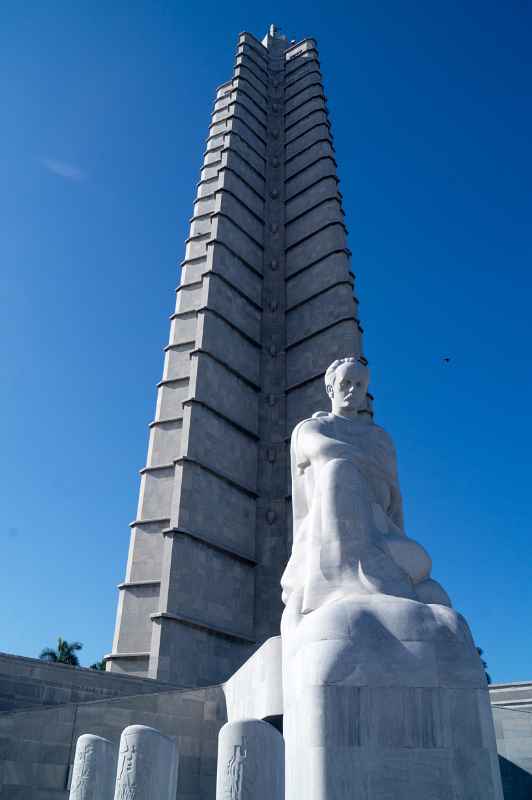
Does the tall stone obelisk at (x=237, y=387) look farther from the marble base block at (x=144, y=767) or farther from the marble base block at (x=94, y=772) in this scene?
the marble base block at (x=144, y=767)

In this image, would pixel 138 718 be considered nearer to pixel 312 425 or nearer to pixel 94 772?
pixel 94 772

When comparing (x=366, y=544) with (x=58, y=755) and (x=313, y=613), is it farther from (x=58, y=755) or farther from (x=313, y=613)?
(x=58, y=755)

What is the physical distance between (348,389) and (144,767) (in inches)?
145

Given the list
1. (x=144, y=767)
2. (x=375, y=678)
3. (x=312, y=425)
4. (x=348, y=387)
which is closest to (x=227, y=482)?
(x=348, y=387)

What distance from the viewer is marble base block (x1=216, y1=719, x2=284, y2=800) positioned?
2.89 m

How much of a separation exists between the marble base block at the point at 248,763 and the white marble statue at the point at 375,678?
2.58 ft

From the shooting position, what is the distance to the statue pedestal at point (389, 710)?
11.8ft

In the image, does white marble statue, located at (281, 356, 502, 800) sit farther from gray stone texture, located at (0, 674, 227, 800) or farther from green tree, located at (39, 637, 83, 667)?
green tree, located at (39, 637, 83, 667)

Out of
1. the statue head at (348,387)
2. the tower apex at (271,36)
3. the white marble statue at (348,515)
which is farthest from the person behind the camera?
the tower apex at (271,36)

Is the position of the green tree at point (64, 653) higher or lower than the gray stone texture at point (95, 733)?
higher

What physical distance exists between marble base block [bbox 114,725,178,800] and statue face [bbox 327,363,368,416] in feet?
11.0

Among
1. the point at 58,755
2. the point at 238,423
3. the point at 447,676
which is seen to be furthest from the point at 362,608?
the point at 238,423

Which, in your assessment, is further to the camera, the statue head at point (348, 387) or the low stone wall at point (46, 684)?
the low stone wall at point (46, 684)

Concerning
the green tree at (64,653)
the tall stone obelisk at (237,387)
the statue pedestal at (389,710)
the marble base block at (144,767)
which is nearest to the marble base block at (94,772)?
the marble base block at (144,767)
